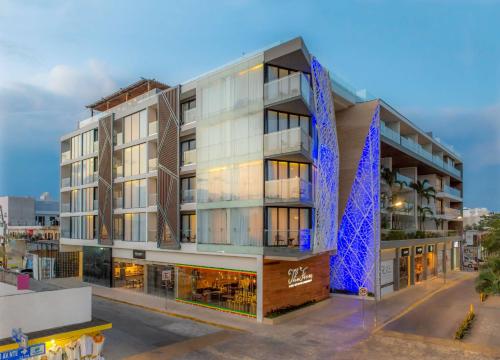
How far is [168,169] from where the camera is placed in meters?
31.9

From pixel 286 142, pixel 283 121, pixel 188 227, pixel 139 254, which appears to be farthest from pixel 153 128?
pixel 286 142

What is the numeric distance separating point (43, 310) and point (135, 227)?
23.0 meters

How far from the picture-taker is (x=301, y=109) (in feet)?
86.7

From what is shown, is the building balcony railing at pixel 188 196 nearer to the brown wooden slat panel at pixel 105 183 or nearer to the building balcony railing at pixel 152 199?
the building balcony railing at pixel 152 199

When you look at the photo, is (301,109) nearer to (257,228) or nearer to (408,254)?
(257,228)

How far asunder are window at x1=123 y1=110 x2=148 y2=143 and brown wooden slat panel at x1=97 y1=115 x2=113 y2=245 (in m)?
2.19

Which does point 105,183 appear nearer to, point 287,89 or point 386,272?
point 287,89

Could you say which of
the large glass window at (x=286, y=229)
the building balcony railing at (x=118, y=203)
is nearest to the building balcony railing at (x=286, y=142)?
the large glass window at (x=286, y=229)

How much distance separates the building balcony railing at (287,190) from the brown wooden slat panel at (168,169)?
28.7 ft

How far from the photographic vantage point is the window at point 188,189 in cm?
3052

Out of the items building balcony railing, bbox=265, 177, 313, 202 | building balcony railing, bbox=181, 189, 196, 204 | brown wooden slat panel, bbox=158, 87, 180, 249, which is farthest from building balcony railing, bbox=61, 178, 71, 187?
building balcony railing, bbox=265, 177, 313, 202

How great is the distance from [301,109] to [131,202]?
18.0m

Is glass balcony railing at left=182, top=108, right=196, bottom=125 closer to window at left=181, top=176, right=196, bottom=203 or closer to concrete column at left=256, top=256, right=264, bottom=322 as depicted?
window at left=181, top=176, right=196, bottom=203

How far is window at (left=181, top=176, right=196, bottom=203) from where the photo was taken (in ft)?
100
